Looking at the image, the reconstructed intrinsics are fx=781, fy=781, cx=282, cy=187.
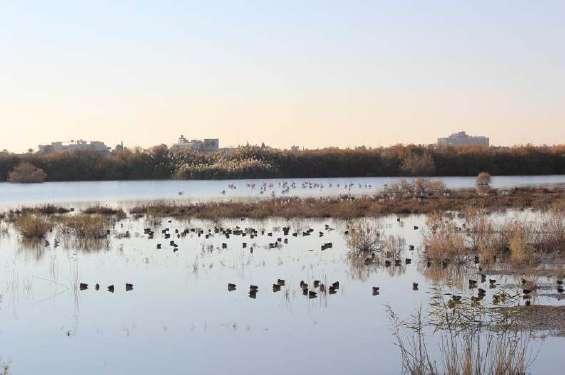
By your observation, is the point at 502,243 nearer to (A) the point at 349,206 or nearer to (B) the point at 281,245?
(B) the point at 281,245

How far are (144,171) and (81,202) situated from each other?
3157cm

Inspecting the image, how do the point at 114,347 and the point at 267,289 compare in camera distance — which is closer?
the point at 114,347

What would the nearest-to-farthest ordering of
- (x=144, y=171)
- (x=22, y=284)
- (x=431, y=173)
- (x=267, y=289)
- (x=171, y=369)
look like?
(x=171, y=369), (x=267, y=289), (x=22, y=284), (x=431, y=173), (x=144, y=171)

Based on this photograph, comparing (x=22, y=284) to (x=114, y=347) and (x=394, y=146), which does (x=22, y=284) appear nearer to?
(x=114, y=347)

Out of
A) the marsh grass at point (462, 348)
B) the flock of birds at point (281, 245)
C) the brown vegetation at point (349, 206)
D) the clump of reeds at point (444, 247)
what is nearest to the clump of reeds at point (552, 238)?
the clump of reeds at point (444, 247)

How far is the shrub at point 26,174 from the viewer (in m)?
65.7

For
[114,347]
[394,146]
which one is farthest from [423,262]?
[394,146]

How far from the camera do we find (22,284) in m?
15.4

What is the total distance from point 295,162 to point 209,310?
190ft

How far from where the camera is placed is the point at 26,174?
217 ft

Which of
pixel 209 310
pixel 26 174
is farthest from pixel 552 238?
pixel 26 174

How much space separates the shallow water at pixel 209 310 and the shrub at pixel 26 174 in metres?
47.7

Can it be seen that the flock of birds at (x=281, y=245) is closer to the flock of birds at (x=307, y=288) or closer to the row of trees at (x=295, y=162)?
the flock of birds at (x=307, y=288)

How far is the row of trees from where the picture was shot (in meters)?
68.1
